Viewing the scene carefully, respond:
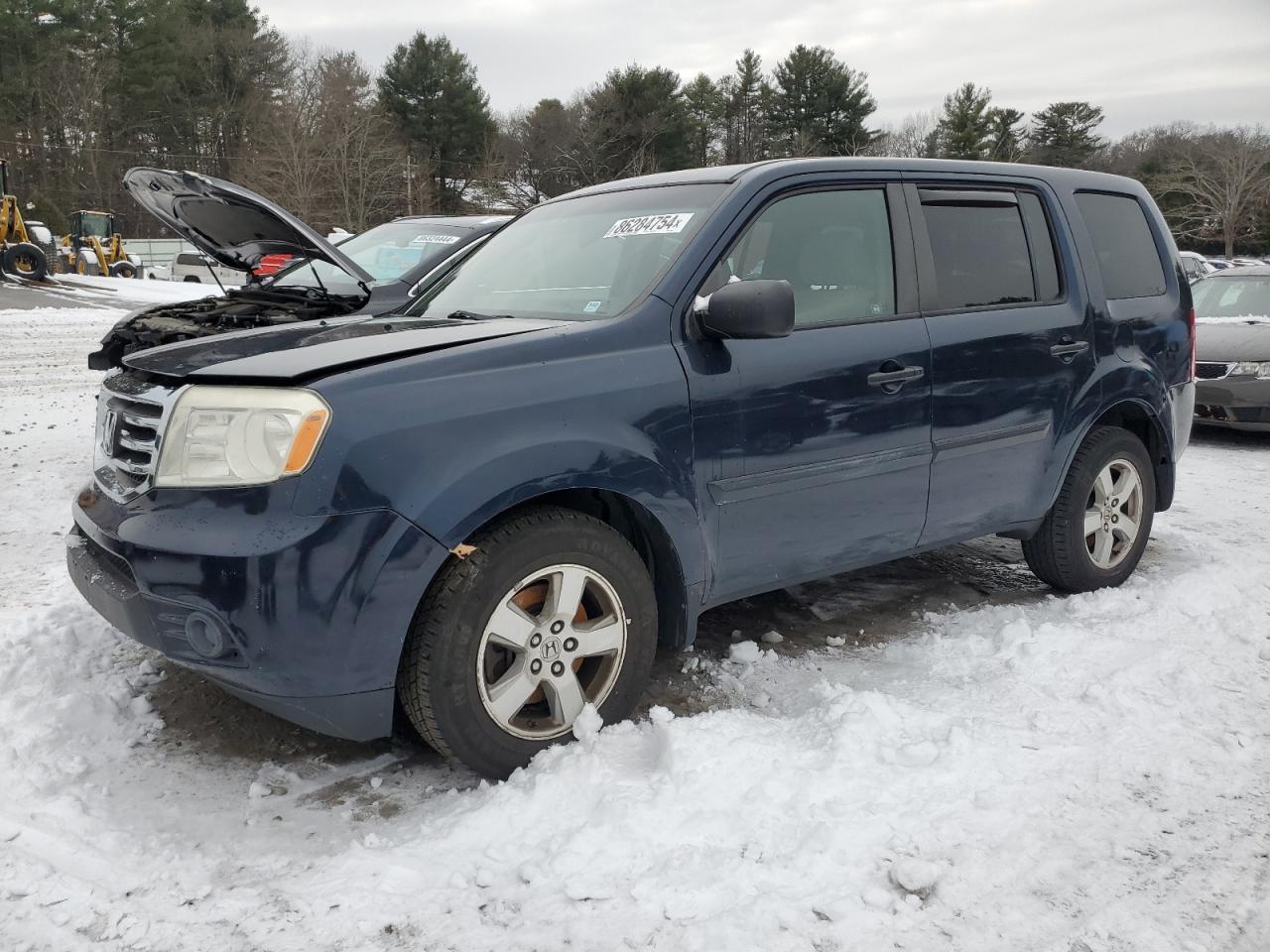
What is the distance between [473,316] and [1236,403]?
7654mm

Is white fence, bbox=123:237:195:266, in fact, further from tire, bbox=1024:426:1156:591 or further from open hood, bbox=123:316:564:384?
tire, bbox=1024:426:1156:591

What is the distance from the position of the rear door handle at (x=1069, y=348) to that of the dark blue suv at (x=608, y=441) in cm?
2

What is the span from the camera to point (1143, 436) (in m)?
4.95

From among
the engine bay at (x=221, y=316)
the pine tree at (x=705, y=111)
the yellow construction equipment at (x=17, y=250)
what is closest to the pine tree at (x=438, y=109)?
the pine tree at (x=705, y=111)

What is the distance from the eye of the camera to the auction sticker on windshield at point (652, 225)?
3.52 metres

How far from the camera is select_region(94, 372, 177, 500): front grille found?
9.27ft

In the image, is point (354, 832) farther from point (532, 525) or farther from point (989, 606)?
point (989, 606)

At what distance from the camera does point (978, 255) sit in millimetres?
4148

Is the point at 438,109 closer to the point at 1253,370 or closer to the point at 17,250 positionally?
the point at 17,250

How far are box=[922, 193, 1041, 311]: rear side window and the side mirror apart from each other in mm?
1081

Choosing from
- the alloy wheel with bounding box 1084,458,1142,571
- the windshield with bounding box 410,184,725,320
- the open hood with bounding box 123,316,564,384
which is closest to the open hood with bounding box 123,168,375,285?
the windshield with bounding box 410,184,725,320

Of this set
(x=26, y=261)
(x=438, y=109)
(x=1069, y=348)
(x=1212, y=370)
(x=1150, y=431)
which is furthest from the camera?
(x=438, y=109)

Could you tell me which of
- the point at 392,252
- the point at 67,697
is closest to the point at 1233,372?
the point at 392,252

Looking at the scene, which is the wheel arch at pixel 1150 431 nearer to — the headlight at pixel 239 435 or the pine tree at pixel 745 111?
the headlight at pixel 239 435
